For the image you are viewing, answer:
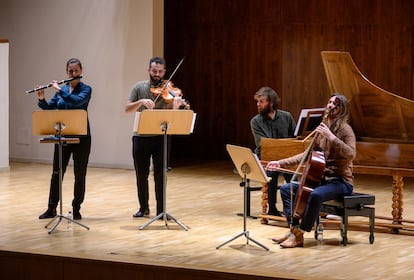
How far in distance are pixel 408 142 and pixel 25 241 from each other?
317 cm

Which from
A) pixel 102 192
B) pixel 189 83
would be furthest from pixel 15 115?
pixel 102 192

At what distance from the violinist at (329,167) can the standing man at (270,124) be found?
967mm

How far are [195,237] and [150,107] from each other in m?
1.15

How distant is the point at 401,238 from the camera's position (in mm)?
6973

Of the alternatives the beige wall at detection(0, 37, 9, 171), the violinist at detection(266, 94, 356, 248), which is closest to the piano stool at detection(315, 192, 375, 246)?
the violinist at detection(266, 94, 356, 248)

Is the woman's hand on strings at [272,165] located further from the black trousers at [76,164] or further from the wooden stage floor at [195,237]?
the black trousers at [76,164]

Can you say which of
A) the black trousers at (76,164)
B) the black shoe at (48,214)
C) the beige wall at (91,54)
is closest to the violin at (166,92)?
the black trousers at (76,164)

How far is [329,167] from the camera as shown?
21.9ft

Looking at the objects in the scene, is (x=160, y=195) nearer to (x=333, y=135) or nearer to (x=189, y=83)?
(x=333, y=135)

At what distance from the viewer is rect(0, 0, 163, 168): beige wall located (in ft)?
37.5

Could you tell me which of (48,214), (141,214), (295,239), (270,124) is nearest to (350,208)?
(295,239)

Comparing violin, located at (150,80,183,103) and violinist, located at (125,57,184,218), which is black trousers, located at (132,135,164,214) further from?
violin, located at (150,80,183,103)

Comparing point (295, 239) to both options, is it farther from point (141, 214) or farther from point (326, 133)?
point (141, 214)

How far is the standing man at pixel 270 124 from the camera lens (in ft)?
25.3
